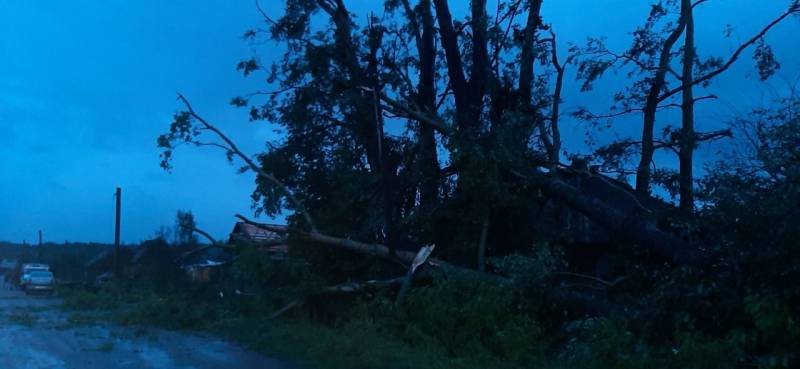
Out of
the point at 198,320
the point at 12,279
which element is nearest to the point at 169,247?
the point at 198,320

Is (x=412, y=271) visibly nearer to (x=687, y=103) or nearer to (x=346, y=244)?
(x=346, y=244)

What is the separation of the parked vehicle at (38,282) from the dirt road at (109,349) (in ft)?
77.6

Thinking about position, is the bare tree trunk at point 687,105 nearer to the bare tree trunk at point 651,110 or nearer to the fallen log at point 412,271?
the bare tree trunk at point 651,110

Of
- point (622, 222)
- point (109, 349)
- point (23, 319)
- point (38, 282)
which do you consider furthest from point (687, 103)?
point (38, 282)

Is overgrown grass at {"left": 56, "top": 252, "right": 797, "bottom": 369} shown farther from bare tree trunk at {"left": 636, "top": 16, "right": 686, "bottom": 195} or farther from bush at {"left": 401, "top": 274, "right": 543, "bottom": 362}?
bare tree trunk at {"left": 636, "top": 16, "right": 686, "bottom": 195}

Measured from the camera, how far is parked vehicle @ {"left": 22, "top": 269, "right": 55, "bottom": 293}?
1677 inches

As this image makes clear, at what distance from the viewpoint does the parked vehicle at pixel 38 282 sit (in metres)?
42.6

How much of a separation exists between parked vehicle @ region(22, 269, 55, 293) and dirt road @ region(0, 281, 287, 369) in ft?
77.6

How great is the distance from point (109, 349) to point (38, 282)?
1228 inches

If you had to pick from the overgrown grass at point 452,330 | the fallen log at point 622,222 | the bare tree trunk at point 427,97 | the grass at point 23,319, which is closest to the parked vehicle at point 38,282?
the grass at point 23,319

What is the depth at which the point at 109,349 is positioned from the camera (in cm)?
1477

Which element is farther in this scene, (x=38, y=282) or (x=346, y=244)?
(x=38, y=282)

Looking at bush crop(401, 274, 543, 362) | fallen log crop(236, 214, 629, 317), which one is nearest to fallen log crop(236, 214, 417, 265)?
fallen log crop(236, 214, 629, 317)

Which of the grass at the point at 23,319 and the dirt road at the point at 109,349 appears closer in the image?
the dirt road at the point at 109,349
